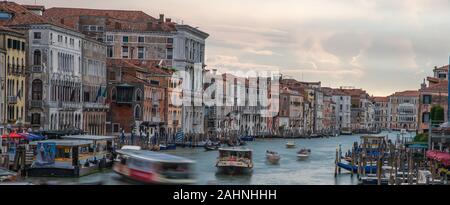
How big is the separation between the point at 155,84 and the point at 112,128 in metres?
2.48

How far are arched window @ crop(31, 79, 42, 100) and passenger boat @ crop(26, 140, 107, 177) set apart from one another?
595cm

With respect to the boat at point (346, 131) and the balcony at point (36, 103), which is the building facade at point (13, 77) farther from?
the boat at point (346, 131)

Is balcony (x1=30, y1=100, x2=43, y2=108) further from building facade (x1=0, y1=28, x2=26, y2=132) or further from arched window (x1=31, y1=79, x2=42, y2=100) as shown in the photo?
building facade (x1=0, y1=28, x2=26, y2=132)

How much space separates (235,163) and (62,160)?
3.26 meters

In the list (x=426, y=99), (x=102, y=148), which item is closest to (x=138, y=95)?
(x=426, y=99)

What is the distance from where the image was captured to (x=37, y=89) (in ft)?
62.5

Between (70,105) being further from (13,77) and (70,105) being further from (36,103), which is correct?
(13,77)

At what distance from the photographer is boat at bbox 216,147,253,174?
572 inches

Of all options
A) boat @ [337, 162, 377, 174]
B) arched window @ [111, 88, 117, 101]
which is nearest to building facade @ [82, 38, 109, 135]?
arched window @ [111, 88, 117, 101]

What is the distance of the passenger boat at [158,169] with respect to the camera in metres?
7.52

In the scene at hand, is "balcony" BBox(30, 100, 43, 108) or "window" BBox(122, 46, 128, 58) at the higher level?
"window" BBox(122, 46, 128, 58)
